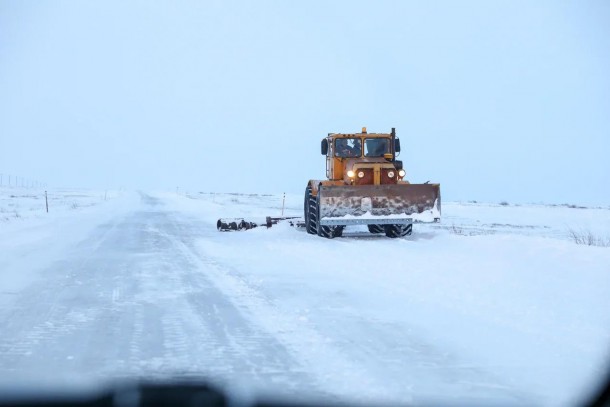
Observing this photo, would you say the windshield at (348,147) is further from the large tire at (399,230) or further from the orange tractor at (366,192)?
the large tire at (399,230)

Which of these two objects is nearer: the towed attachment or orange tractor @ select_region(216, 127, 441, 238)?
orange tractor @ select_region(216, 127, 441, 238)

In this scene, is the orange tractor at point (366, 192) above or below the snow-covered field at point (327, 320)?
above

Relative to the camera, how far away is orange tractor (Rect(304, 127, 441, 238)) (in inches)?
608

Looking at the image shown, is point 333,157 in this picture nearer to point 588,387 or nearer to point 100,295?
point 100,295

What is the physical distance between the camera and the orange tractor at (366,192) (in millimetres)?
15453

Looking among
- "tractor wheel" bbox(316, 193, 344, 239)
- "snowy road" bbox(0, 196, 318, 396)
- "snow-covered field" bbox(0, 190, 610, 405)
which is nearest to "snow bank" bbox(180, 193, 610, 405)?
"snow-covered field" bbox(0, 190, 610, 405)

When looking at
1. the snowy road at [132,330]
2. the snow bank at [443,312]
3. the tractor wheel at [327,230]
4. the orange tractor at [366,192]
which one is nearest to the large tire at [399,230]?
the orange tractor at [366,192]

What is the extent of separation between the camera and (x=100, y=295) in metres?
7.59

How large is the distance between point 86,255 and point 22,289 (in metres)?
3.79

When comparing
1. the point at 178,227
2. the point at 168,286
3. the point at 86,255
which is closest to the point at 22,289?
the point at 168,286

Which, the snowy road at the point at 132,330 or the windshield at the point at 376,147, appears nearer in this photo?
the snowy road at the point at 132,330

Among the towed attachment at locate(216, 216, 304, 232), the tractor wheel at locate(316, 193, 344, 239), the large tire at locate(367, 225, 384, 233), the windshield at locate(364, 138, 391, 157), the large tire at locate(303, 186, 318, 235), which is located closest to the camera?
the tractor wheel at locate(316, 193, 344, 239)

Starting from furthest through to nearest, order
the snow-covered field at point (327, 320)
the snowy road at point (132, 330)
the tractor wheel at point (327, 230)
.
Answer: the tractor wheel at point (327, 230)
the snowy road at point (132, 330)
the snow-covered field at point (327, 320)

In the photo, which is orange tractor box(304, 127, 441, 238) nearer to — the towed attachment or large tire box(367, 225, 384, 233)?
large tire box(367, 225, 384, 233)
